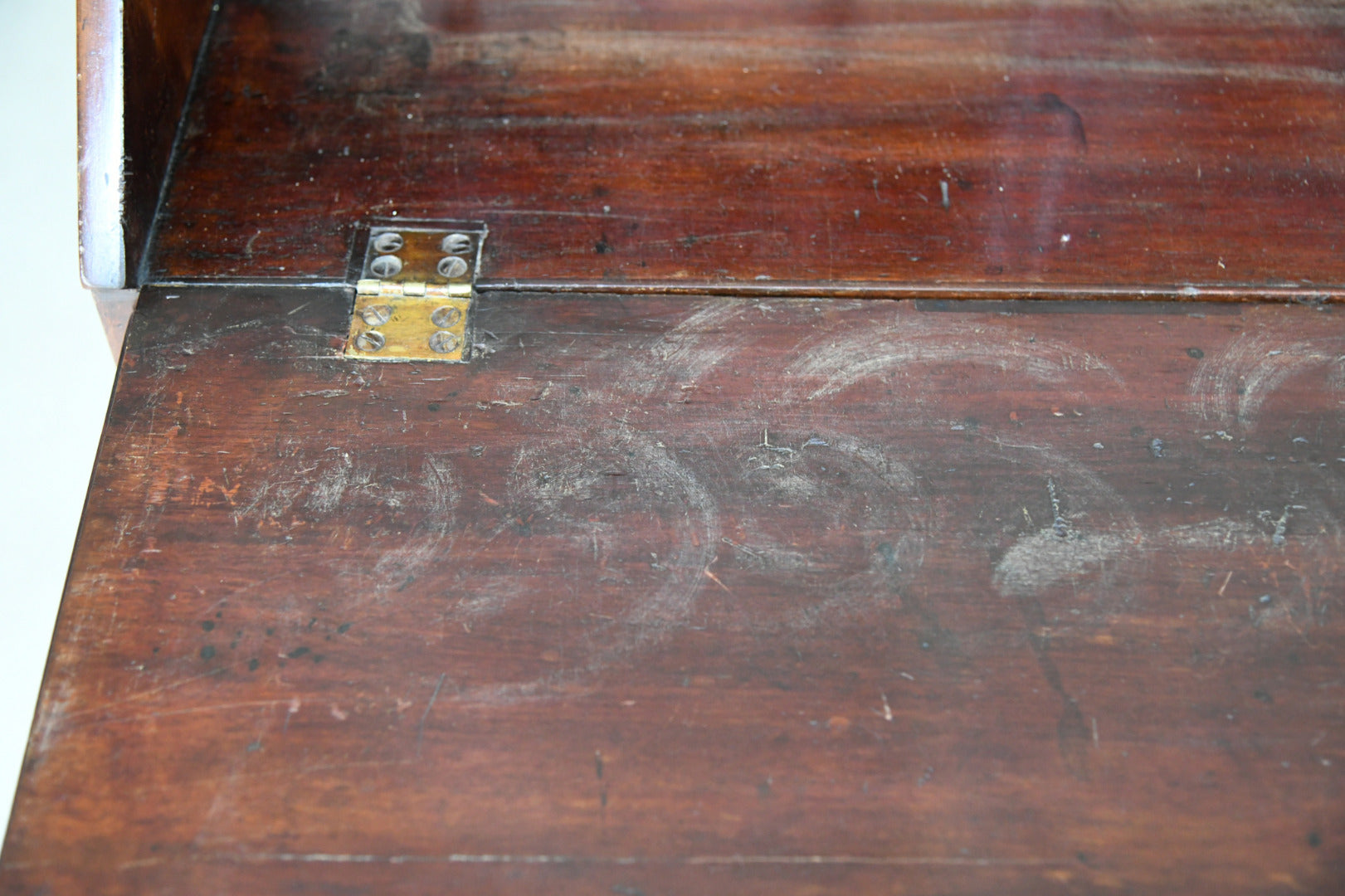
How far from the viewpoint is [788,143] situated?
1.00 meters

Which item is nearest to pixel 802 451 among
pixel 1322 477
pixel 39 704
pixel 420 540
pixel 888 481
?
pixel 888 481

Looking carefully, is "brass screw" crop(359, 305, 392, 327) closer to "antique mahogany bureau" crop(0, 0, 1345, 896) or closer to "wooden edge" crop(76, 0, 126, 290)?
"antique mahogany bureau" crop(0, 0, 1345, 896)

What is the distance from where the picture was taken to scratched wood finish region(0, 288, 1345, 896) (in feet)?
2.27

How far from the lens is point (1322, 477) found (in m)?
0.83

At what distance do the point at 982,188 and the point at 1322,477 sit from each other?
41 cm

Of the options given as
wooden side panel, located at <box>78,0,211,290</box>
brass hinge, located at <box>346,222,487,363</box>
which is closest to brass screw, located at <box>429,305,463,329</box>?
brass hinge, located at <box>346,222,487,363</box>

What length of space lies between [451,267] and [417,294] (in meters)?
0.04

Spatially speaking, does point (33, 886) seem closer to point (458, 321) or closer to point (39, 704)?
point (39, 704)

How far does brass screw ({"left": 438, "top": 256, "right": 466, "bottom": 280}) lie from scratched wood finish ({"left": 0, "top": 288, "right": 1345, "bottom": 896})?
0.25 ft

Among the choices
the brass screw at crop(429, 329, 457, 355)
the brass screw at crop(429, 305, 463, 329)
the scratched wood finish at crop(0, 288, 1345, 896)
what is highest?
the brass screw at crop(429, 305, 463, 329)

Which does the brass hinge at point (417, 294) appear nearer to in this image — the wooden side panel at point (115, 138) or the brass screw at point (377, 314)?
the brass screw at point (377, 314)

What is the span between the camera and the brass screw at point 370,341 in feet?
2.92

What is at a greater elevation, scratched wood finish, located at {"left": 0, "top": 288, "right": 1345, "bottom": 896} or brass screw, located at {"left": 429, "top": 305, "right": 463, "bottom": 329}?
brass screw, located at {"left": 429, "top": 305, "right": 463, "bottom": 329}

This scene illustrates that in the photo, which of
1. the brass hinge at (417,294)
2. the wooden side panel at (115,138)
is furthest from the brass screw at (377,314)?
the wooden side panel at (115,138)
